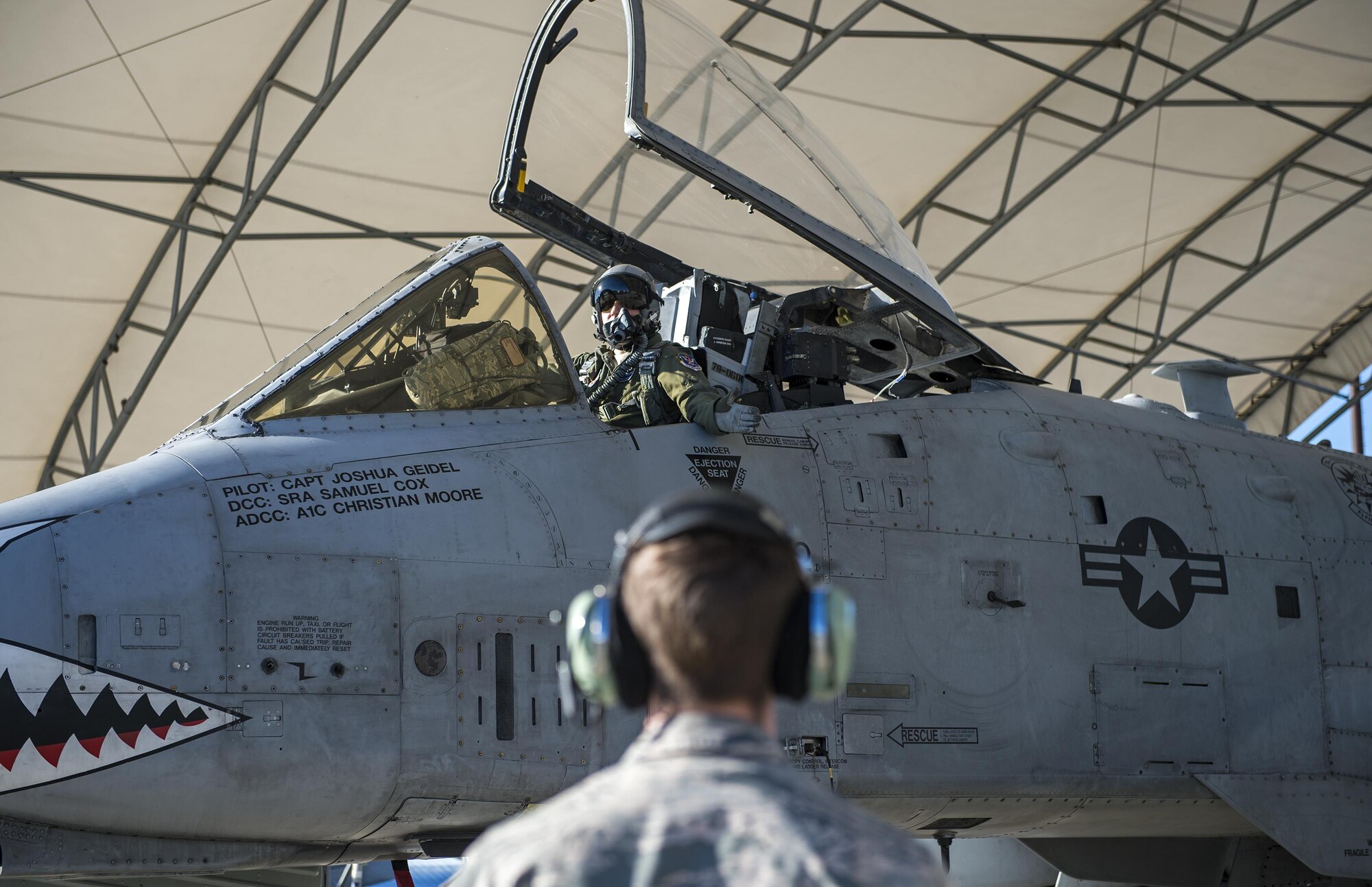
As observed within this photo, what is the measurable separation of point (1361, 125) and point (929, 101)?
7.72 metres

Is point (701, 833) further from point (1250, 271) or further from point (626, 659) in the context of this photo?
point (1250, 271)

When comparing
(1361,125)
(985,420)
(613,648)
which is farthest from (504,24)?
(613,648)

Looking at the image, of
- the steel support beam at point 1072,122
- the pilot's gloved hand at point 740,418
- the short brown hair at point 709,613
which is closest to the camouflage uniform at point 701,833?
the short brown hair at point 709,613

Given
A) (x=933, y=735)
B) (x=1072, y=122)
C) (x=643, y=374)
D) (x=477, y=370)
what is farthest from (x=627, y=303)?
(x=1072, y=122)

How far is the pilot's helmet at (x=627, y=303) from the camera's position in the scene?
24.3ft

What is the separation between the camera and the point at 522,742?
559cm

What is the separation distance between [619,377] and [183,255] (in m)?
12.9

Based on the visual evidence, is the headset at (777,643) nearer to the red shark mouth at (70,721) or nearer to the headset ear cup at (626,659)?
the headset ear cup at (626,659)

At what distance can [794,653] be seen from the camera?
6.91 ft

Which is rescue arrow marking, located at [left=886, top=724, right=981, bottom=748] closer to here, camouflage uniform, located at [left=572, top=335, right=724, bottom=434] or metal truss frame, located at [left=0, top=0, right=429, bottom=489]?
camouflage uniform, located at [left=572, top=335, right=724, bottom=434]

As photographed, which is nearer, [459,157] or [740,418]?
[740,418]

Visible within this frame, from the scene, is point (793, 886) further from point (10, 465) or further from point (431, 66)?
point (10, 465)

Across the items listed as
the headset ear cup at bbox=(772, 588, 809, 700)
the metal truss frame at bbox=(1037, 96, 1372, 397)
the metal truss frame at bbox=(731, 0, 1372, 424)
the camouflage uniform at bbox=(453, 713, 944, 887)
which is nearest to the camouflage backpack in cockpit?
the headset ear cup at bbox=(772, 588, 809, 700)

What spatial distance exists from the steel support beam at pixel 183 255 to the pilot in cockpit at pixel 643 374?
385 inches
